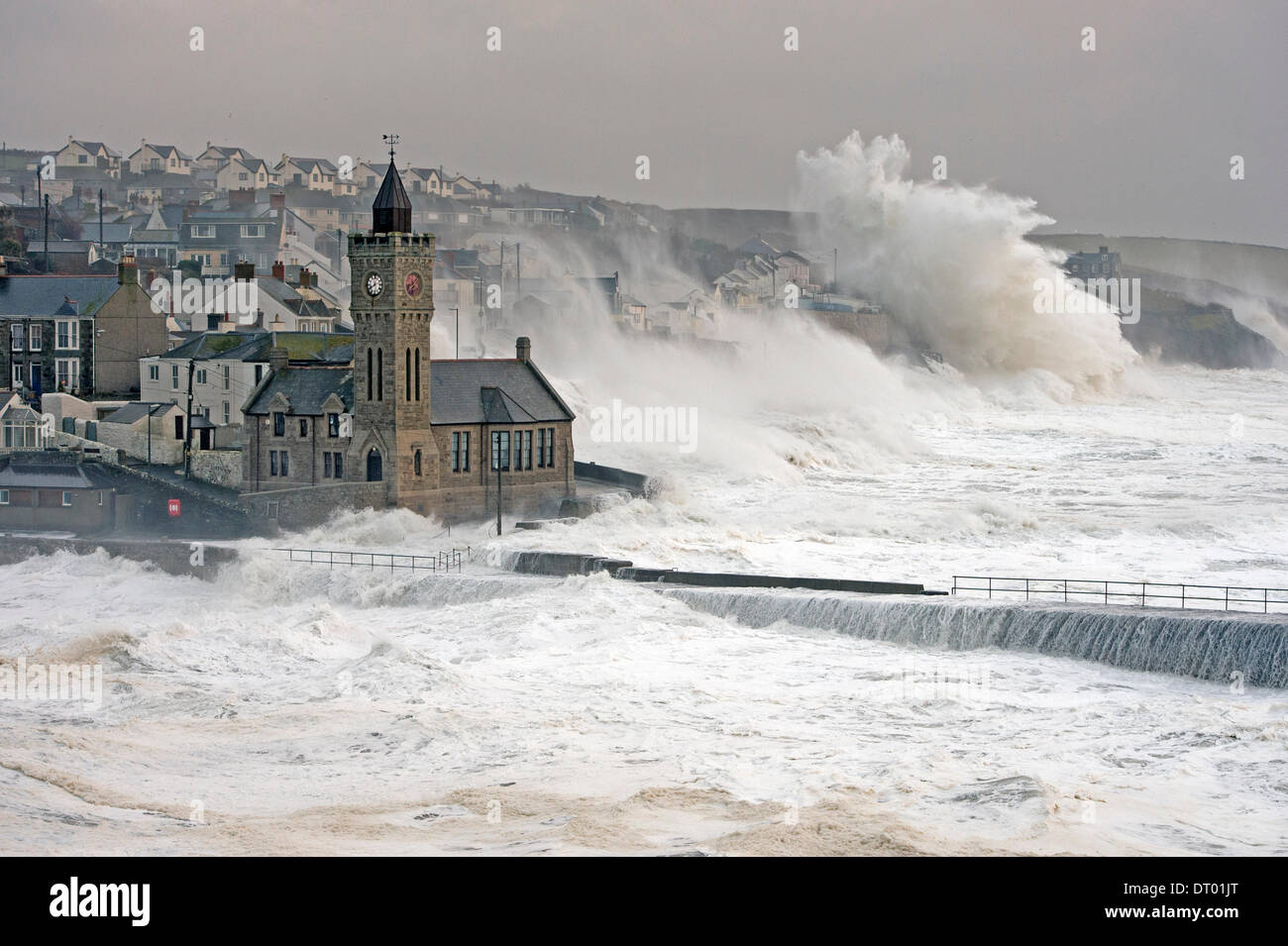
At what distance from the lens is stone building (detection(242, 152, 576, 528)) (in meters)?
45.2

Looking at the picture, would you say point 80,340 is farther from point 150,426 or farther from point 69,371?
point 150,426

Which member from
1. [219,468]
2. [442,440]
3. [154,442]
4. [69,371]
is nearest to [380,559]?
[442,440]

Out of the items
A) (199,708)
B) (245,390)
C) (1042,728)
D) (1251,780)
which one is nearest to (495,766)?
(199,708)

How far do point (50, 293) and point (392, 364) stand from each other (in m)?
20.2

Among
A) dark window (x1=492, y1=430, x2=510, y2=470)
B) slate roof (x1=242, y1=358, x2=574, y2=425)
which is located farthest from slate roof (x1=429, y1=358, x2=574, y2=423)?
dark window (x1=492, y1=430, x2=510, y2=470)

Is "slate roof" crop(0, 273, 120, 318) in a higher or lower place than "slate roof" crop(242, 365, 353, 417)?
higher

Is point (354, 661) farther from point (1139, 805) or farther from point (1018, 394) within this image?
point (1018, 394)

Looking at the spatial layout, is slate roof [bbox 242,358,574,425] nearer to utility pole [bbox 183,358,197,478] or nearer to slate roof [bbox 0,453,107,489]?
utility pole [bbox 183,358,197,478]

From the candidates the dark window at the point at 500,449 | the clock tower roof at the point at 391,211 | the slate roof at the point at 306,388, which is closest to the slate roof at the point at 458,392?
the slate roof at the point at 306,388

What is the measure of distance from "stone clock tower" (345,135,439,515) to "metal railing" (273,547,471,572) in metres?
3.14

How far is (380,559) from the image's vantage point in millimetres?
41969

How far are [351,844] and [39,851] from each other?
396 cm
